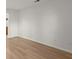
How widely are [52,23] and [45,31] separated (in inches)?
28.9

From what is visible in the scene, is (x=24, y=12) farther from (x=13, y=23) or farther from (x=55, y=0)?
(x=55, y=0)

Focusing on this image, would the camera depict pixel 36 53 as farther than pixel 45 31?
No

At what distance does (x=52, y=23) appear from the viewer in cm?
434

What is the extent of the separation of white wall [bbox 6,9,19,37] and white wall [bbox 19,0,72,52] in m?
1.83

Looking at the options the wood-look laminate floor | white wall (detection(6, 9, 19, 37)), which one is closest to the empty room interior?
the wood-look laminate floor

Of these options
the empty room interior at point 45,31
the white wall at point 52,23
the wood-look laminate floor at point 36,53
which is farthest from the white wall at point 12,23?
the wood-look laminate floor at point 36,53

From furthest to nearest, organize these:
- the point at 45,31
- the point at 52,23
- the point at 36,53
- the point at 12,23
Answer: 1. the point at 12,23
2. the point at 45,31
3. the point at 52,23
4. the point at 36,53

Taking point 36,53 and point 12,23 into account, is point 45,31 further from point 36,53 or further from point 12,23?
point 12,23

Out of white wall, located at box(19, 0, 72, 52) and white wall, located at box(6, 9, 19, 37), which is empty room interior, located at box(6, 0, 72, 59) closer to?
white wall, located at box(19, 0, 72, 52)

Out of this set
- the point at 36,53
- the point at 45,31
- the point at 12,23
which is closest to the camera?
the point at 36,53

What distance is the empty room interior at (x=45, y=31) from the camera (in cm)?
351

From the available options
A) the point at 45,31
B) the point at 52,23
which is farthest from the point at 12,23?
the point at 52,23
